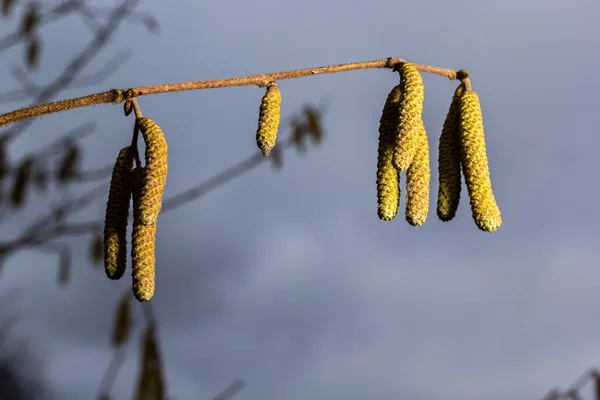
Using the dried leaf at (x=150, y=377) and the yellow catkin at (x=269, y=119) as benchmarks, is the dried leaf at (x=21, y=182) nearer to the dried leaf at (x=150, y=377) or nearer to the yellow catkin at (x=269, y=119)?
the dried leaf at (x=150, y=377)

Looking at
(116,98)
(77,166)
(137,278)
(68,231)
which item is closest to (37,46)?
(77,166)

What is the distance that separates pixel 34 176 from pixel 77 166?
0.19 m

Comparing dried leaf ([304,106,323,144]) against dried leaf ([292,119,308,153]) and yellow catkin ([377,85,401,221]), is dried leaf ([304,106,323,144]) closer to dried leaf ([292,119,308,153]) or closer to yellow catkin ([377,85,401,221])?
dried leaf ([292,119,308,153])

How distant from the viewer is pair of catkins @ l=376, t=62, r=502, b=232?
4.52 feet

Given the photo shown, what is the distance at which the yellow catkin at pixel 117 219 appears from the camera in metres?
1.38

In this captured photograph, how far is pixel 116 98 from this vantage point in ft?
4.67

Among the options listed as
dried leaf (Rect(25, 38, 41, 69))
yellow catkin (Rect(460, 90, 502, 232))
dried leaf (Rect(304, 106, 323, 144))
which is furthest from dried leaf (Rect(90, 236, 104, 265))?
yellow catkin (Rect(460, 90, 502, 232))

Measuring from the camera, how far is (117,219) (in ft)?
4.66

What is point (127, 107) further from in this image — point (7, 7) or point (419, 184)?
point (7, 7)

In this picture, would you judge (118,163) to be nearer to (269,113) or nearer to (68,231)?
(269,113)

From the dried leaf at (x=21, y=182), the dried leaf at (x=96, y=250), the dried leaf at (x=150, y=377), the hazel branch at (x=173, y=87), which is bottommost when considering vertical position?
the dried leaf at (x=150, y=377)

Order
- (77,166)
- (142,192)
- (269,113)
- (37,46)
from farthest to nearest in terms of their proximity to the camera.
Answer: (77,166)
(37,46)
(269,113)
(142,192)

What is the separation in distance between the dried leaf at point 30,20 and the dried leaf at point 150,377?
2003mm

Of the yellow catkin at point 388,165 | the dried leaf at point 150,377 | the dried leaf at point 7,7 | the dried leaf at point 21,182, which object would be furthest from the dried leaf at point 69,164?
the yellow catkin at point 388,165
